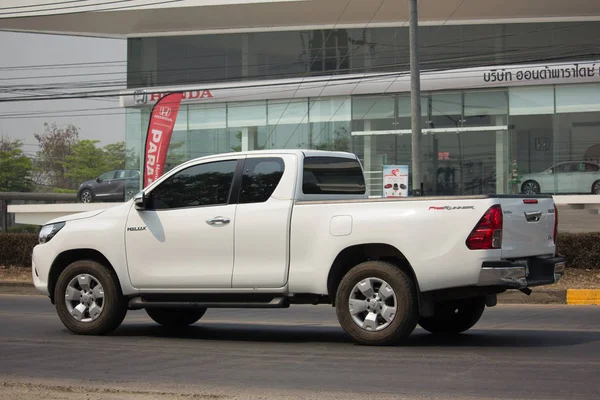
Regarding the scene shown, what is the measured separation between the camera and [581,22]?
36.5 m

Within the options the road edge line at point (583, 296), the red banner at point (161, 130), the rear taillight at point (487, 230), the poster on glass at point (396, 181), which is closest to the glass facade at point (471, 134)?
the red banner at point (161, 130)

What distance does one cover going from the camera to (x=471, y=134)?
121 ft

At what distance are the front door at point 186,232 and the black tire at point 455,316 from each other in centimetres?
238

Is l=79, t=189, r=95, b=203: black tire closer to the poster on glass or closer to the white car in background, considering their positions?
the white car in background

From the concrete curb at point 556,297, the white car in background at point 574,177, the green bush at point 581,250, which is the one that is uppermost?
the white car in background at point 574,177

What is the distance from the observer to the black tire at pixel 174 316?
1133 cm

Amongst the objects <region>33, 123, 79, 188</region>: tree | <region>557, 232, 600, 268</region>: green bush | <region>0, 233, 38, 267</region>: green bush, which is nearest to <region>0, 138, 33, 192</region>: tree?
<region>33, 123, 79, 188</region>: tree

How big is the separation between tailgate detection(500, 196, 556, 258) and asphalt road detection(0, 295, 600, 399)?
0.97 metres

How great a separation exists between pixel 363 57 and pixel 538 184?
8.90 metres

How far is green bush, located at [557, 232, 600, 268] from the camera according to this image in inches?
703

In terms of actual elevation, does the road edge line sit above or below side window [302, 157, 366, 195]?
below

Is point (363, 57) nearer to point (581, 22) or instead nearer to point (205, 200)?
point (581, 22)

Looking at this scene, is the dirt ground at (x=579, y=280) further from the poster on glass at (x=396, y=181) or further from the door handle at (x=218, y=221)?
the door handle at (x=218, y=221)

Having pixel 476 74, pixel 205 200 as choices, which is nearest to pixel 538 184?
pixel 476 74
